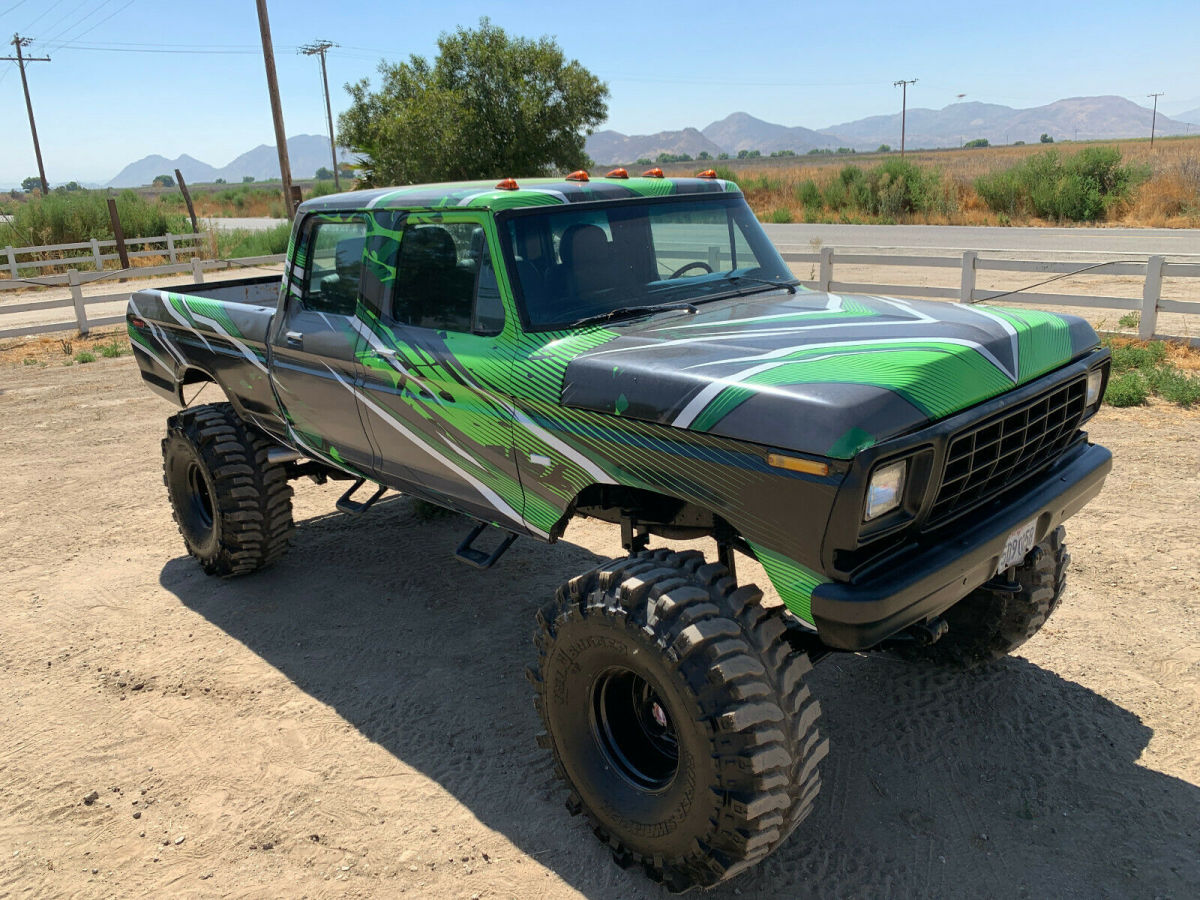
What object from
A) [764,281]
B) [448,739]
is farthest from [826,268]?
[448,739]

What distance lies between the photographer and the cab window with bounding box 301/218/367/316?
4.29 meters

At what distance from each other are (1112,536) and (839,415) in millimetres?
3875

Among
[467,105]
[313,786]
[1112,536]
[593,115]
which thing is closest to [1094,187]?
[593,115]

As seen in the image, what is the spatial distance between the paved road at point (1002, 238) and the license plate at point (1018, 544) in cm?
1503

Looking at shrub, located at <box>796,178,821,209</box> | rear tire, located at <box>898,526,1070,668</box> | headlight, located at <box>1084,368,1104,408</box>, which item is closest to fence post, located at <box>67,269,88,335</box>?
rear tire, located at <box>898,526,1070,668</box>

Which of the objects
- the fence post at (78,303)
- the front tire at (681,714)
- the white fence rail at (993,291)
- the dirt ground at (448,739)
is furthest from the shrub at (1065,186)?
the front tire at (681,714)

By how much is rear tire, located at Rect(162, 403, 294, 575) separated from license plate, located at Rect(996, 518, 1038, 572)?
3.88 m

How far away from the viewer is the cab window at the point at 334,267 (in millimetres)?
4289

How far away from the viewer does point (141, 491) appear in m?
7.27

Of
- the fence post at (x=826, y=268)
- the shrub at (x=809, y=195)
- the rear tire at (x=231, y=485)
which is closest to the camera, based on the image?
the rear tire at (x=231, y=485)

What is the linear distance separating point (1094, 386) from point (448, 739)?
2945 mm

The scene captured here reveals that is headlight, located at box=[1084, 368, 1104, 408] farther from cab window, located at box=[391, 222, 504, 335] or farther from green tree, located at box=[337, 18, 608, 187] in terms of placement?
green tree, located at box=[337, 18, 608, 187]

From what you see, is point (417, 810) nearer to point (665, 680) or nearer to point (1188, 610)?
point (665, 680)

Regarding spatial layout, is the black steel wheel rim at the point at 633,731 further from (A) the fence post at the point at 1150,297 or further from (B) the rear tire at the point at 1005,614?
(A) the fence post at the point at 1150,297
